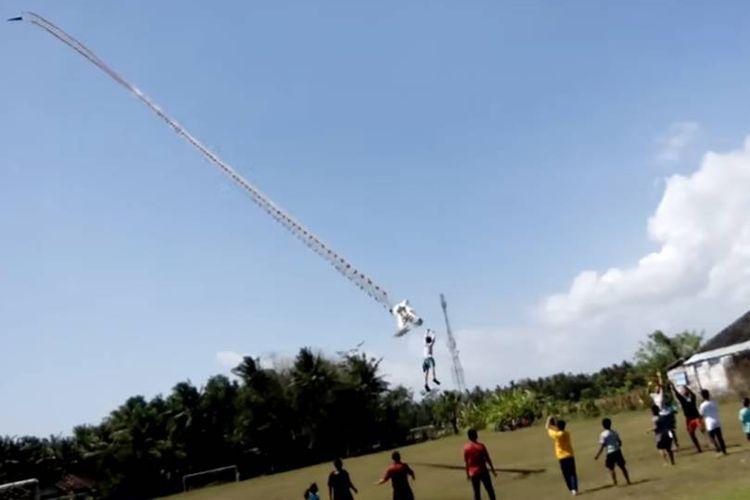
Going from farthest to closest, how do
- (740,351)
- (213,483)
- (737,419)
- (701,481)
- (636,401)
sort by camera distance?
(213,483) < (636,401) < (740,351) < (737,419) < (701,481)

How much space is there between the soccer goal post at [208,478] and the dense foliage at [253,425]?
3.87ft

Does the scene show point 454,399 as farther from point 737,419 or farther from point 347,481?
point 347,481

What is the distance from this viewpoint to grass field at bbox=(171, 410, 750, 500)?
13695 mm

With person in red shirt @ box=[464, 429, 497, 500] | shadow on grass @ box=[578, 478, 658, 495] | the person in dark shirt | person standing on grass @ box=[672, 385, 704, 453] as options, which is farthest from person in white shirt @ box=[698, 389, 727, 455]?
the person in dark shirt

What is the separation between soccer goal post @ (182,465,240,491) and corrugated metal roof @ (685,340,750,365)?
31.9 metres

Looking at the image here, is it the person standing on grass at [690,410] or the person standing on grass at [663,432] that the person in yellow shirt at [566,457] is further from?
the person standing on grass at [690,410]

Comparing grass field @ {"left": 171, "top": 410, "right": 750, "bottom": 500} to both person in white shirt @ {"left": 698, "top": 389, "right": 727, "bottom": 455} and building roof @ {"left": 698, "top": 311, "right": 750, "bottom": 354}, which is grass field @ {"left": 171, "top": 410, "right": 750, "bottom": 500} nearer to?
person in white shirt @ {"left": 698, "top": 389, "right": 727, "bottom": 455}

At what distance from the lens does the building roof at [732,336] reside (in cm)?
3222

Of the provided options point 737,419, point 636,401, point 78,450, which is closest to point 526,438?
point 636,401

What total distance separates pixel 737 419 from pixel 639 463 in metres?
8.10

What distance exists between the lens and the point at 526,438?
33656 mm

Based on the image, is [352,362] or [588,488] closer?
[588,488]

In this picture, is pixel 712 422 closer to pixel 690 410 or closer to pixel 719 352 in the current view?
pixel 690 410

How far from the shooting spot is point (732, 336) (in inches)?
1302
